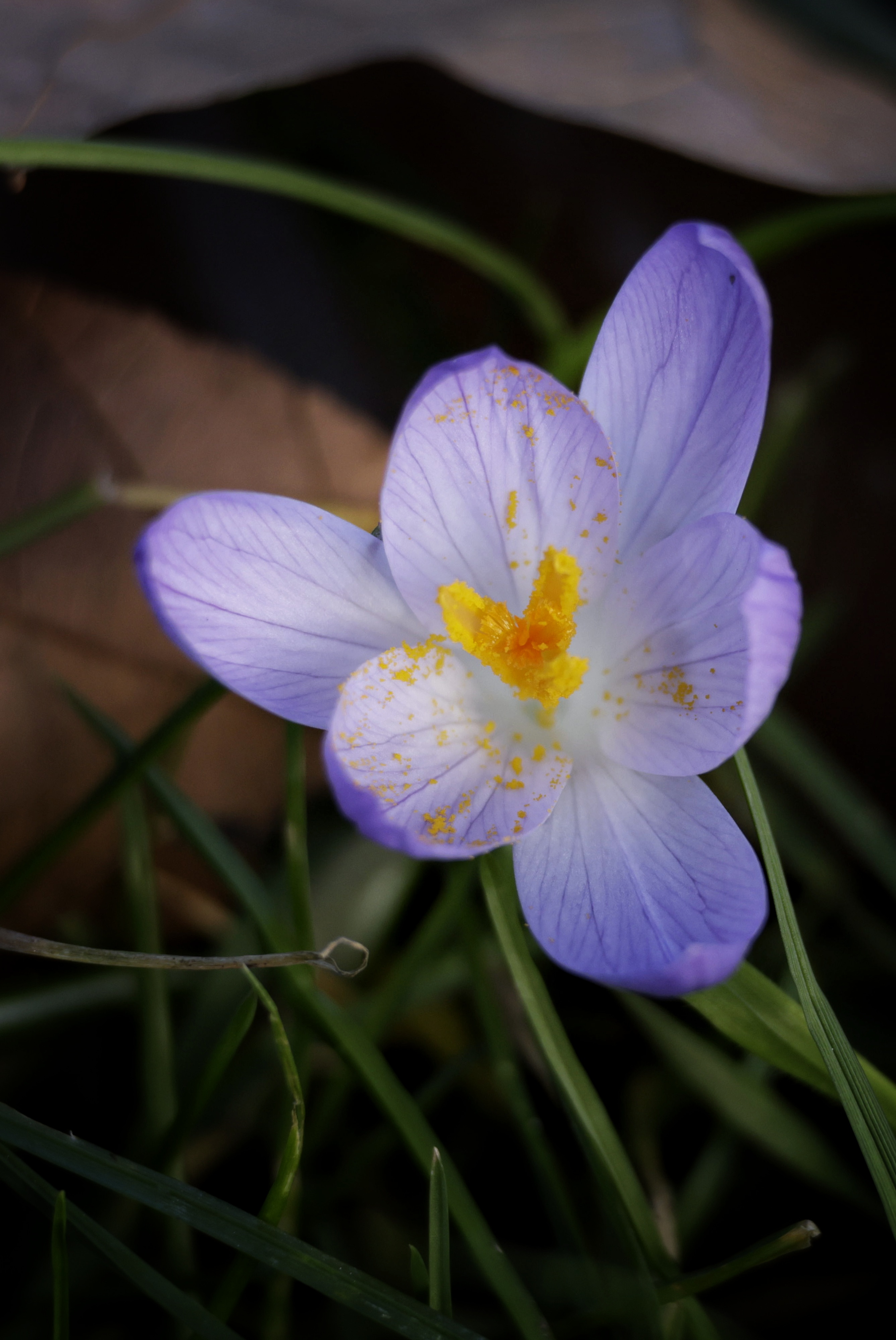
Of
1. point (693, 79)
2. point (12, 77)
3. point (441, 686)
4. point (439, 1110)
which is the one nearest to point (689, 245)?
point (441, 686)

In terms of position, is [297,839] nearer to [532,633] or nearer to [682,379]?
[532,633]

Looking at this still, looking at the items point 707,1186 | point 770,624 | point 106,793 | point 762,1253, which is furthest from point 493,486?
point 707,1186

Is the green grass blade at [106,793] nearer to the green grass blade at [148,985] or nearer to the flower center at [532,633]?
the green grass blade at [148,985]

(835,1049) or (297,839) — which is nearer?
(835,1049)

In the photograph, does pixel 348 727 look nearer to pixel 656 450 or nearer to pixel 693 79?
pixel 656 450

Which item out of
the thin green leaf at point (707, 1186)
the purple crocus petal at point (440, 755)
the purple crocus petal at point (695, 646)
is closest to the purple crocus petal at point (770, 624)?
the purple crocus petal at point (695, 646)

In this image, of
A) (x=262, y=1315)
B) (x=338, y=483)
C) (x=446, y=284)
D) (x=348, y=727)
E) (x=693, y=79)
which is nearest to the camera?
(x=348, y=727)
